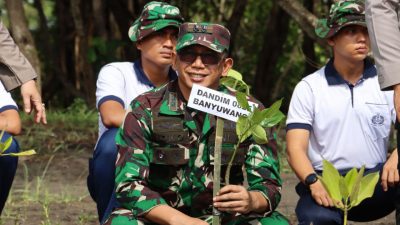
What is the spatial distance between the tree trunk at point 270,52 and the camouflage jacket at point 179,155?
Result: 8132mm

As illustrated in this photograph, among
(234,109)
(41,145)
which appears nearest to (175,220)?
(234,109)

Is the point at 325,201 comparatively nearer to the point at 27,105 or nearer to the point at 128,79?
the point at 128,79

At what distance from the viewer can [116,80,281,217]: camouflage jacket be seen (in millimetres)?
4051

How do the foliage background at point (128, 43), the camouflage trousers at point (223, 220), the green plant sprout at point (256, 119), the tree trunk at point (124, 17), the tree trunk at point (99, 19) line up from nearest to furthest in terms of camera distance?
the green plant sprout at point (256, 119)
the camouflage trousers at point (223, 220)
the tree trunk at point (124, 17)
the foliage background at point (128, 43)
the tree trunk at point (99, 19)

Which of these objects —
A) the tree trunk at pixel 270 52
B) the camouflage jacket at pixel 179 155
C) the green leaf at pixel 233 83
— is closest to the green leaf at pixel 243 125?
the camouflage jacket at pixel 179 155

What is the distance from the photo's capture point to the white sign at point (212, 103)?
371 cm

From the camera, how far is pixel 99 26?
13.1 m

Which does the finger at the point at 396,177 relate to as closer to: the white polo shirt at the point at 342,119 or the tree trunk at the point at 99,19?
the white polo shirt at the point at 342,119

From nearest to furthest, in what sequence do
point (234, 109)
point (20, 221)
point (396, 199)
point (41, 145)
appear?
point (234, 109), point (396, 199), point (20, 221), point (41, 145)

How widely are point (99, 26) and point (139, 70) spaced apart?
8118 millimetres

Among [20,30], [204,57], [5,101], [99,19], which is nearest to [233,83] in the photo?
[204,57]

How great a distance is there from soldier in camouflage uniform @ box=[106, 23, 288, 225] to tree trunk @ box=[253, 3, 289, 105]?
8138 mm

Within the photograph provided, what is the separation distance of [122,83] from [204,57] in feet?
3.64

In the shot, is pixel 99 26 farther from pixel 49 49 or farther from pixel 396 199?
pixel 396 199
